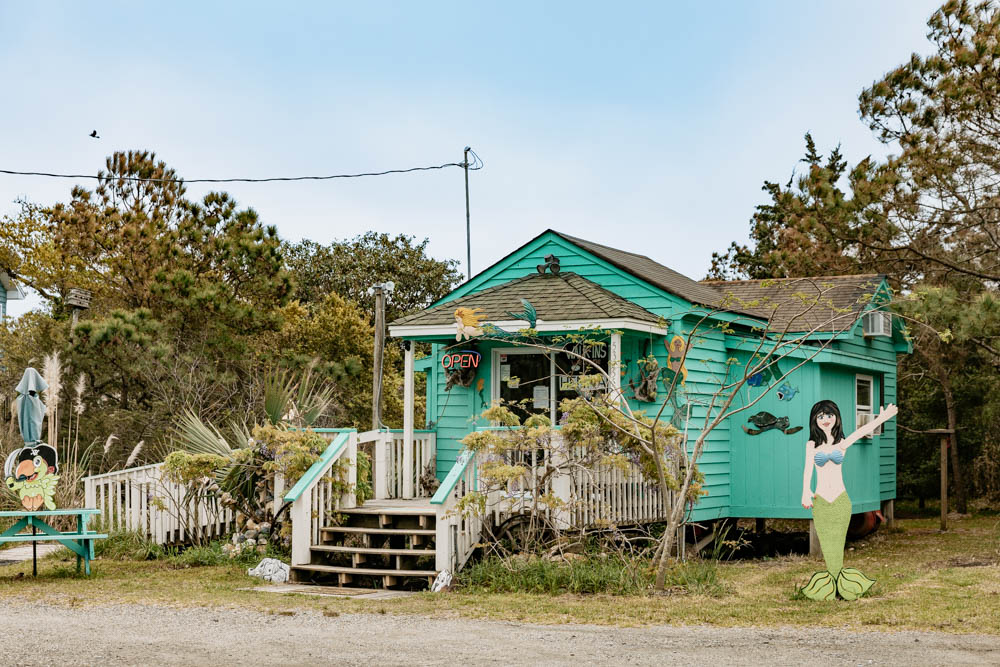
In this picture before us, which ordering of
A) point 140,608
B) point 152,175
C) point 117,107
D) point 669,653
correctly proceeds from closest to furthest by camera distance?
point 669,653 < point 140,608 < point 117,107 < point 152,175

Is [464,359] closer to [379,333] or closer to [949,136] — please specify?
[379,333]

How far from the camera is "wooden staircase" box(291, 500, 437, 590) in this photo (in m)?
11.4

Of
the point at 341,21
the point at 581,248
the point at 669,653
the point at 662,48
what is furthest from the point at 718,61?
the point at 669,653

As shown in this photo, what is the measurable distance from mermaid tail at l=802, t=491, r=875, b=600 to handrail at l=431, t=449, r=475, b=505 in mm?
3549

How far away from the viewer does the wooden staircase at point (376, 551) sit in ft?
37.6

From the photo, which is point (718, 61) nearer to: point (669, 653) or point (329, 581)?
point (329, 581)

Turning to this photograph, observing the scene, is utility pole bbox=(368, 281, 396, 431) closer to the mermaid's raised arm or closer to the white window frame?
the white window frame

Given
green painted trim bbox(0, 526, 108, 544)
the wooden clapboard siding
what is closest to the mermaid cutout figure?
the wooden clapboard siding

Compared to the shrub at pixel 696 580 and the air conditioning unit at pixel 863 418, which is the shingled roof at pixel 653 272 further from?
the shrub at pixel 696 580

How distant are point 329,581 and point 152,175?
660 inches

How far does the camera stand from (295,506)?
11.7 metres

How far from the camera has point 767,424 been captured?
15.3m

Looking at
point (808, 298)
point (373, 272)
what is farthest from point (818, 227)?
point (373, 272)

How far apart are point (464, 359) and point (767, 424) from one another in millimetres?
4278
